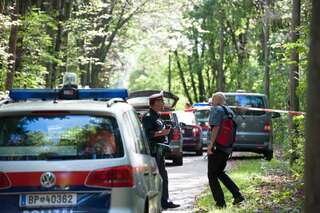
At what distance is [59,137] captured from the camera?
23.5 feet

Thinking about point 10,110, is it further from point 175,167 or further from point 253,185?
point 175,167

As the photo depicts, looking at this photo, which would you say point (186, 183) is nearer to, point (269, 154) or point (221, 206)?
point (221, 206)

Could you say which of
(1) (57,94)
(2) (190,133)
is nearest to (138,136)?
(1) (57,94)

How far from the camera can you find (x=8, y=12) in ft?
70.1

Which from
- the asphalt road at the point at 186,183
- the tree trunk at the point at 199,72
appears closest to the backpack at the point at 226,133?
the asphalt road at the point at 186,183

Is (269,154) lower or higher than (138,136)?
lower

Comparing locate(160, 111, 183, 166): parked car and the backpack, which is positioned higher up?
the backpack

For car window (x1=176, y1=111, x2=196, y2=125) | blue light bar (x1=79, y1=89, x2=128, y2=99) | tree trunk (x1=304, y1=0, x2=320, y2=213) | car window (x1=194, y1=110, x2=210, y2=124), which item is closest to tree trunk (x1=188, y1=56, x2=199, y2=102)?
car window (x1=194, y1=110, x2=210, y2=124)

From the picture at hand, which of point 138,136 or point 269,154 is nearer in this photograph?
point 138,136

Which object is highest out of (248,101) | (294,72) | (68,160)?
(294,72)

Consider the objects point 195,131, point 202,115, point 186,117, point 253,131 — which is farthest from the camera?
point 202,115

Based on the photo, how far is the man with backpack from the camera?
11.7 metres

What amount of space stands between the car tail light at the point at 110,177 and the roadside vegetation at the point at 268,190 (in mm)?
3439

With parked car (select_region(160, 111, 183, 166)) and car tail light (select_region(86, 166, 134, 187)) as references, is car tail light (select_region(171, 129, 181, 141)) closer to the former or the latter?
parked car (select_region(160, 111, 183, 166))
